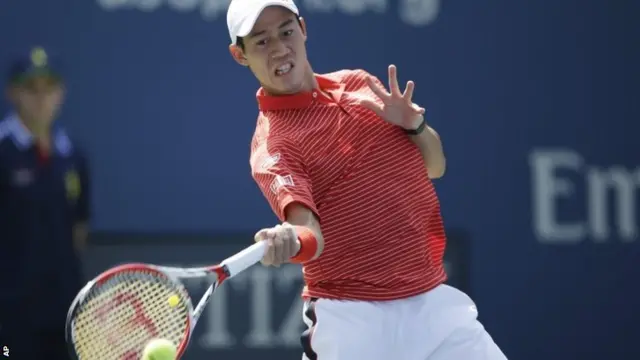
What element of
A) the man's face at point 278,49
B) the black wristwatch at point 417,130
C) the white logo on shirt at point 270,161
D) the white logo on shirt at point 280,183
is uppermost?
the man's face at point 278,49

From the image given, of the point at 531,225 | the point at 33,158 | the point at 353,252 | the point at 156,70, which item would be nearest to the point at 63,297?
the point at 33,158

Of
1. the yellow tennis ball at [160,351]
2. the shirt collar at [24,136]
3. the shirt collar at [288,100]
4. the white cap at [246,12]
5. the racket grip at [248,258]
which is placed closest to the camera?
the racket grip at [248,258]

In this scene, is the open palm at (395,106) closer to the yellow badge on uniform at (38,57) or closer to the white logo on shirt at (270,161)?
the white logo on shirt at (270,161)

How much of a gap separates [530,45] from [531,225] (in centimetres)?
77

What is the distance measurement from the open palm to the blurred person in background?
246 centimetres

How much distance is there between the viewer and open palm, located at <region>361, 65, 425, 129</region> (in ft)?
14.9

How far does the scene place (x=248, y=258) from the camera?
4129 millimetres

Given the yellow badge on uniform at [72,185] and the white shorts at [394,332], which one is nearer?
the white shorts at [394,332]

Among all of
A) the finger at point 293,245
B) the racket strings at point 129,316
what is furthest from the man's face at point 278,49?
the racket strings at point 129,316

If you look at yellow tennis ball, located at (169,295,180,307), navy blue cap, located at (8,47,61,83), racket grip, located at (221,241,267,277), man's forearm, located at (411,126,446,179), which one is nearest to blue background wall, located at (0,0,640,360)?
navy blue cap, located at (8,47,61,83)

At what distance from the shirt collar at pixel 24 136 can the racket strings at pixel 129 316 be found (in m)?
2.59

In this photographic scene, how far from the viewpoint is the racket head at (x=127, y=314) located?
4.14m

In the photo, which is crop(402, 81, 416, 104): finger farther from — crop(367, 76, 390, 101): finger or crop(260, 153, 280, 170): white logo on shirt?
crop(260, 153, 280, 170): white logo on shirt

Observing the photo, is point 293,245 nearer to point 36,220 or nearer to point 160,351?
point 160,351
